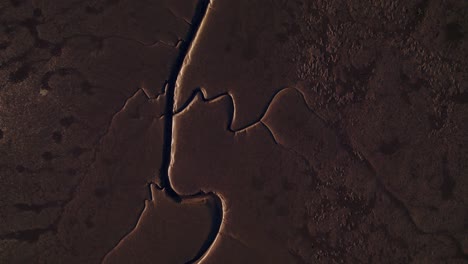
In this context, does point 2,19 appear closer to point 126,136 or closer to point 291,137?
point 126,136

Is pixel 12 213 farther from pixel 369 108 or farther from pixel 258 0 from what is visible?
pixel 369 108

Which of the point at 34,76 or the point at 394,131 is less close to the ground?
the point at 394,131

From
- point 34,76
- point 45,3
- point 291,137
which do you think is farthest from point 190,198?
point 45,3

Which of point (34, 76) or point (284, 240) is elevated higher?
point (34, 76)

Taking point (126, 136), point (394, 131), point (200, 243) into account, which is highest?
point (394, 131)

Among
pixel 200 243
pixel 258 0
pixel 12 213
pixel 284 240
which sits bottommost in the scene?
pixel 12 213

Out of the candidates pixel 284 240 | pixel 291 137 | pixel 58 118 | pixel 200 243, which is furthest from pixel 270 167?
pixel 58 118
